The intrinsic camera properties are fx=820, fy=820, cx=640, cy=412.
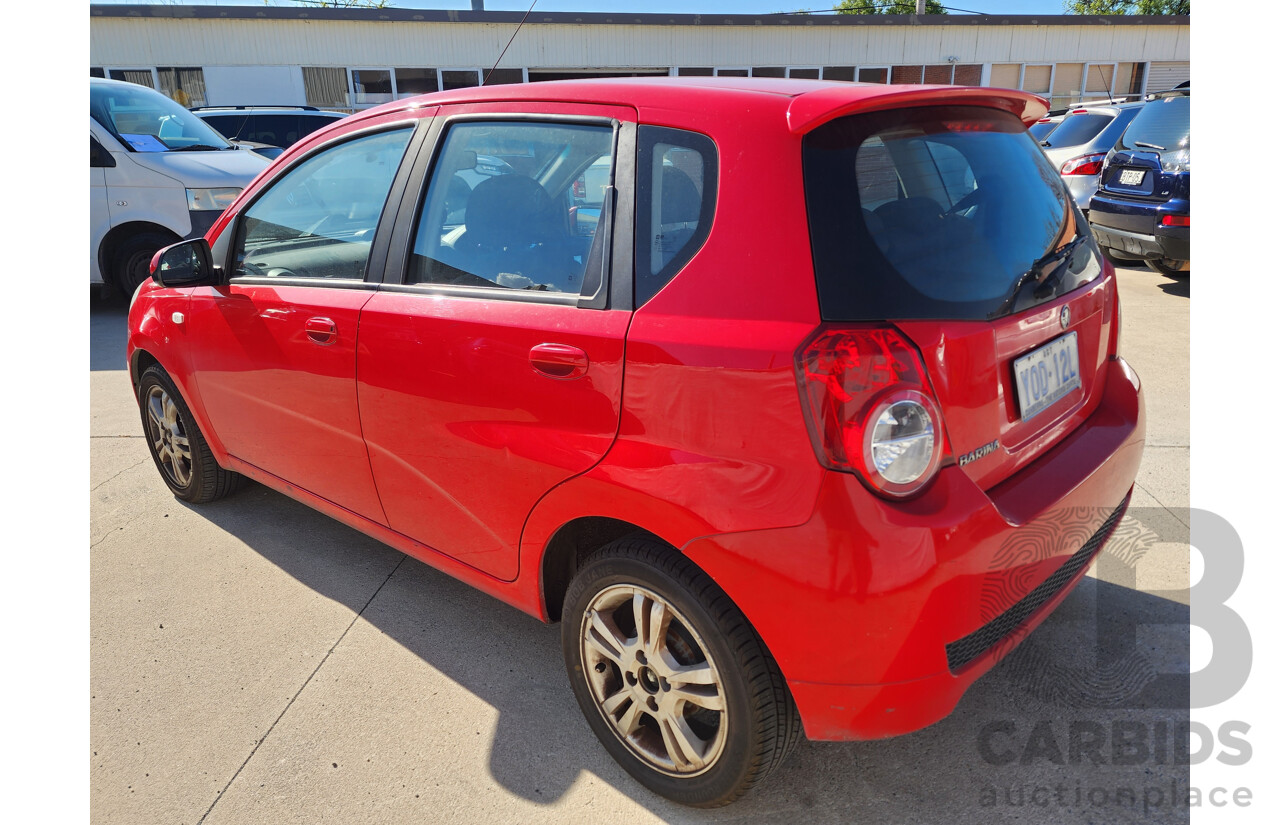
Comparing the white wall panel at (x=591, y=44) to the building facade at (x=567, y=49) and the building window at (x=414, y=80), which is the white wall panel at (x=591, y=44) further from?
the building window at (x=414, y=80)

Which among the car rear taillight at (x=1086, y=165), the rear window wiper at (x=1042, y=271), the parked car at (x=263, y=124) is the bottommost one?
the rear window wiper at (x=1042, y=271)

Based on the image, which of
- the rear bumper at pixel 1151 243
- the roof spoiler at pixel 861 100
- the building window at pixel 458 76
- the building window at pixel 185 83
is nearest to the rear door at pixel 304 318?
the roof spoiler at pixel 861 100

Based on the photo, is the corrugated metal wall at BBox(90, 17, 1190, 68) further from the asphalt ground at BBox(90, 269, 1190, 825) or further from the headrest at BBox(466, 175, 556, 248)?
the headrest at BBox(466, 175, 556, 248)

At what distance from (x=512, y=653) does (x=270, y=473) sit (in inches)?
51.0

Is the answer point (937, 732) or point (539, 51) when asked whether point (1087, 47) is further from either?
point (937, 732)

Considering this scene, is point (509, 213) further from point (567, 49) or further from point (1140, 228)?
point (567, 49)

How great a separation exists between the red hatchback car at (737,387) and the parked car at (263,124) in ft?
37.7

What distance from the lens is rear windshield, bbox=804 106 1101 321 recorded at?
1684 millimetres

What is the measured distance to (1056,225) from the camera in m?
2.18

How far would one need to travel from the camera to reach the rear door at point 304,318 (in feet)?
8.72

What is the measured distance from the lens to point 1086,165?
8.91 metres

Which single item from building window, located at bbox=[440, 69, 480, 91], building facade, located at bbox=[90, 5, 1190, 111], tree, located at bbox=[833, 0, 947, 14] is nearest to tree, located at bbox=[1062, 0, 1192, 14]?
tree, located at bbox=[833, 0, 947, 14]

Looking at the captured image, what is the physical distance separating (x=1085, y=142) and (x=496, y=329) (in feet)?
32.4

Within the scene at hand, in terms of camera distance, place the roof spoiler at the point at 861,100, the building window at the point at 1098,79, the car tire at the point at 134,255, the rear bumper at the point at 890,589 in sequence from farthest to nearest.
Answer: the building window at the point at 1098,79 < the car tire at the point at 134,255 < the roof spoiler at the point at 861,100 < the rear bumper at the point at 890,589
